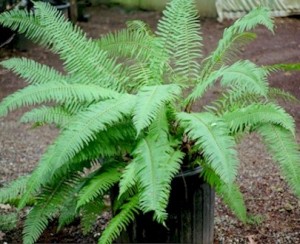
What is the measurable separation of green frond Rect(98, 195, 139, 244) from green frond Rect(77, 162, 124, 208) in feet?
0.46

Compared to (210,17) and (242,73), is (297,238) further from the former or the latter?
(210,17)

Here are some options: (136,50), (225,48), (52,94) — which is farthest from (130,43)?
(52,94)

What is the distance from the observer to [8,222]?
398 centimetres

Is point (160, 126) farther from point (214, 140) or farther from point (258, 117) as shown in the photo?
point (258, 117)

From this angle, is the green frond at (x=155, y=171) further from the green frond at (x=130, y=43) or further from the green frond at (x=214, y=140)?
the green frond at (x=130, y=43)

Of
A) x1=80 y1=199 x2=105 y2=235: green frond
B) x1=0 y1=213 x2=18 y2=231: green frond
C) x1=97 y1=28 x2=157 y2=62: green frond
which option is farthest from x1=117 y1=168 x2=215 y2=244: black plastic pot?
x1=0 y1=213 x2=18 y2=231: green frond

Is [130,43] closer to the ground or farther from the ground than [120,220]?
farther from the ground

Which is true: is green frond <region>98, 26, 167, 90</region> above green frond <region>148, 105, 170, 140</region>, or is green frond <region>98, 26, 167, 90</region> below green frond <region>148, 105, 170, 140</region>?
above

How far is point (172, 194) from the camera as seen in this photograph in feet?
10.6

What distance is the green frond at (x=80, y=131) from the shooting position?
9.62 ft

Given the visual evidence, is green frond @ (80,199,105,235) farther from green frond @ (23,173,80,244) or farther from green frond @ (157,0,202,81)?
green frond @ (157,0,202,81)

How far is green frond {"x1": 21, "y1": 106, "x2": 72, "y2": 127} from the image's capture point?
10.9 feet

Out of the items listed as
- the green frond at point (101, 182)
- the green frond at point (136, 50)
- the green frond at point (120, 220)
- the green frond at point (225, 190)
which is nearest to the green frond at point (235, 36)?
the green frond at point (136, 50)

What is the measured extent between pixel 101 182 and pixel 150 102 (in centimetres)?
49
